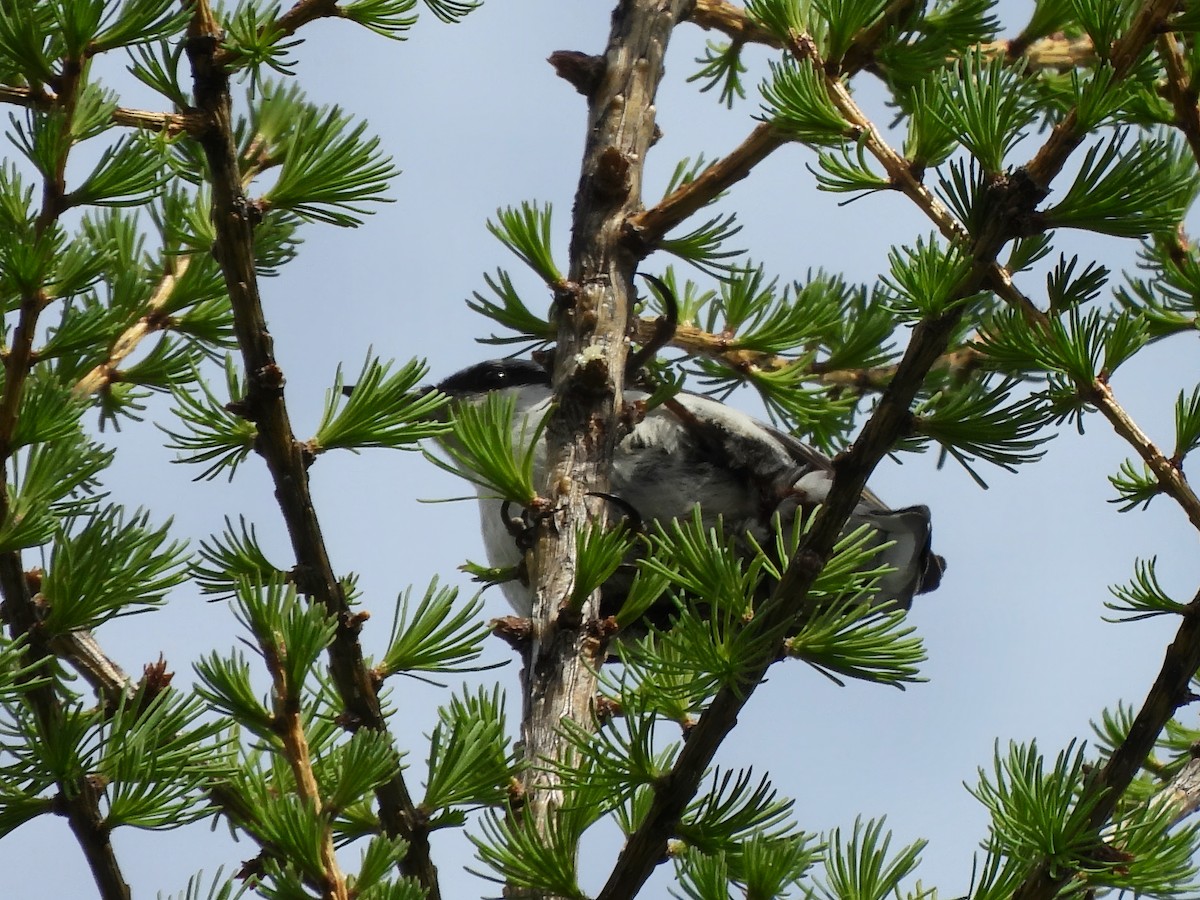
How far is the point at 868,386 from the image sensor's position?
7.90 feet

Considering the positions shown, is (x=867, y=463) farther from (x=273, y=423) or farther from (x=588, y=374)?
(x=588, y=374)

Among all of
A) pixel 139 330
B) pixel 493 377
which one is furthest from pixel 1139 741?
pixel 493 377

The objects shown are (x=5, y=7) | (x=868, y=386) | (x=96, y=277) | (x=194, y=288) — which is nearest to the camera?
(x=5, y=7)

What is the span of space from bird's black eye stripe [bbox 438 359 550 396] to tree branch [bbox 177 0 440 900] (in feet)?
4.41

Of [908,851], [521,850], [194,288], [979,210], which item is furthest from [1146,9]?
[194,288]

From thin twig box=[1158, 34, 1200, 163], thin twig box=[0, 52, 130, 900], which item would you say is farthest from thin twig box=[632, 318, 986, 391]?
thin twig box=[0, 52, 130, 900]

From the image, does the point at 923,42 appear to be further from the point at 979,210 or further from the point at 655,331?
the point at 979,210

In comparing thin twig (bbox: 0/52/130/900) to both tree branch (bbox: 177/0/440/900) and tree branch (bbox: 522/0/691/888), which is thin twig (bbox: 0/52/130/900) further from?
tree branch (bbox: 522/0/691/888)

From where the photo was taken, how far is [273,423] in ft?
4.35

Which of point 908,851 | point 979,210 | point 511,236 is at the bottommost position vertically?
point 908,851

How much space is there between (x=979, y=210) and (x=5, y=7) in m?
0.85

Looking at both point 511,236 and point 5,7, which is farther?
point 511,236

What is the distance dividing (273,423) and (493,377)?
4.65ft

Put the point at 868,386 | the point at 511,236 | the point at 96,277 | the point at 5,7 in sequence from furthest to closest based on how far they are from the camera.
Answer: the point at 868,386 → the point at 511,236 → the point at 96,277 → the point at 5,7
